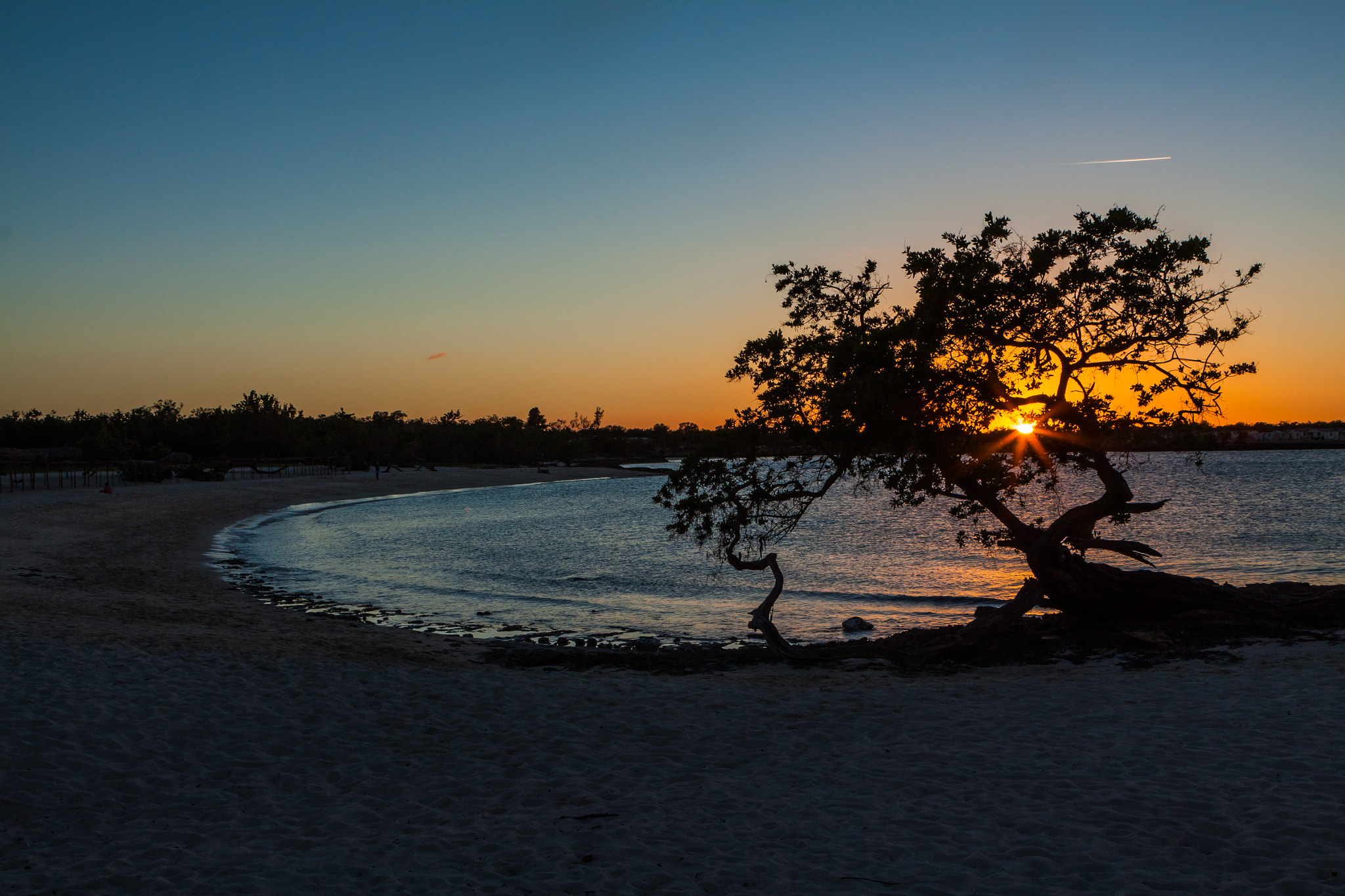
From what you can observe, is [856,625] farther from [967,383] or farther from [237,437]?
[237,437]

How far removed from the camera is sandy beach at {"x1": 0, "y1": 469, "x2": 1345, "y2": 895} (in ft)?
19.2

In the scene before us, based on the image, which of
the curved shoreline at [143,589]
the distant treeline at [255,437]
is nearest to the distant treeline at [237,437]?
the distant treeline at [255,437]

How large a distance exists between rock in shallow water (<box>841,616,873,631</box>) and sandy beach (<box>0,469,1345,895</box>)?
5.14m

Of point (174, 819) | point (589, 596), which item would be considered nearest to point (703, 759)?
point (174, 819)

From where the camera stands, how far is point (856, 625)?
62.4ft

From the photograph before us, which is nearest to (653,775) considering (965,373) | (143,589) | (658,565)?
(965,373)

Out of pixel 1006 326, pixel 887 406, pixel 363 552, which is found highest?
pixel 1006 326

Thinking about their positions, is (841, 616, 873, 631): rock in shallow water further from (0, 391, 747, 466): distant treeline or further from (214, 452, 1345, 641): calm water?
(0, 391, 747, 466): distant treeline

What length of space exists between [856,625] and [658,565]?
44.3ft

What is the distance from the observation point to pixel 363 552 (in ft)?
117

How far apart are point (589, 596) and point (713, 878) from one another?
62.1 feet

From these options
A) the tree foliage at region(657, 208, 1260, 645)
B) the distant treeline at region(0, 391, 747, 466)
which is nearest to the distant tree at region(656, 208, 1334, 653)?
the tree foliage at region(657, 208, 1260, 645)

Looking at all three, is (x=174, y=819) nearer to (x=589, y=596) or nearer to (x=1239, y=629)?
(x=1239, y=629)

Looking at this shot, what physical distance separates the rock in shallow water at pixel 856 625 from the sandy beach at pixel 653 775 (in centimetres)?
514
